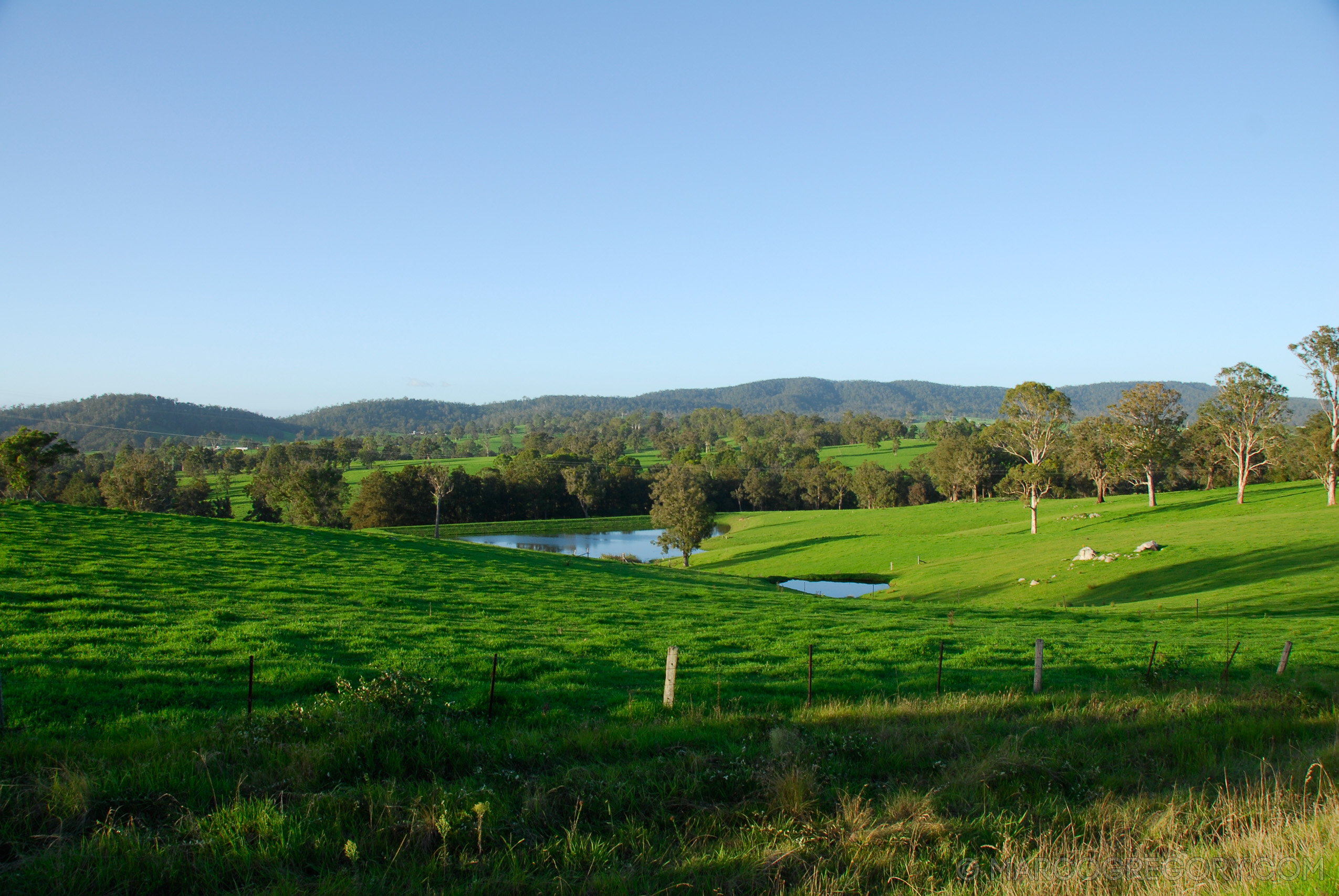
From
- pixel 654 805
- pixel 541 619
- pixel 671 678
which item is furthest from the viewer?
pixel 541 619

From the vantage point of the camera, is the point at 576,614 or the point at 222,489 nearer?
the point at 576,614

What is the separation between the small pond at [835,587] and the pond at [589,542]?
2344 cm

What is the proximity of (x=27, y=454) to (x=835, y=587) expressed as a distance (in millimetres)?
55969

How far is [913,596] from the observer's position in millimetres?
41625

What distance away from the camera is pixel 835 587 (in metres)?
52.2

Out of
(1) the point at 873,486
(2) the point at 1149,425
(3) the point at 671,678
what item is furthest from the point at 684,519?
(3) the point at 671,678

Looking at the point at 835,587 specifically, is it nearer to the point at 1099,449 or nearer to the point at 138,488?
the point at 1099,449

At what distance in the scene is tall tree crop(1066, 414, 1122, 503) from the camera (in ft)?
207

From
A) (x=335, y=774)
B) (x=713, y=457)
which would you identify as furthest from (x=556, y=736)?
(x=713, y=457)

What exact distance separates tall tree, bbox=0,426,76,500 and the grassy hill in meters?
36.8

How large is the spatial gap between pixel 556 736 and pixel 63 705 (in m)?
6.22

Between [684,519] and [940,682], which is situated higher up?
[940,682]

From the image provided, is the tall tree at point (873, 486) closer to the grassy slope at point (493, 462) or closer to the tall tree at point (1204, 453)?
the grassy slope at point (493, 462)

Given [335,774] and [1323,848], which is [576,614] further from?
[1323,848]
